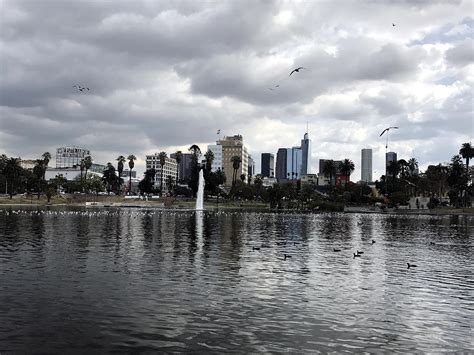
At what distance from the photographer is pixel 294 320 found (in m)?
20.4

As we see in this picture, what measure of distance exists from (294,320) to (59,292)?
39.4ft

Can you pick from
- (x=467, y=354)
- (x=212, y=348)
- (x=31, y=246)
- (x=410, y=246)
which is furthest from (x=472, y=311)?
(x=31, y=246)

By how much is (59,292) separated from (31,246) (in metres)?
21.8

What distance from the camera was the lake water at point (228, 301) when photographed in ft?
57.2

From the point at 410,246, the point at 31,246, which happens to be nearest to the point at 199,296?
the point at 31,246

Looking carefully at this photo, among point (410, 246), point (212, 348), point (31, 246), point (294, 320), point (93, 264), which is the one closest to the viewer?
point (212, 348)

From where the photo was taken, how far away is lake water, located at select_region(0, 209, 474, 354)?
57.2 ft

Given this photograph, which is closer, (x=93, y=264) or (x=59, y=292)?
(x=59, y=292)

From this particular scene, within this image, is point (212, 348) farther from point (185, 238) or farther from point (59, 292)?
point (185, 238)

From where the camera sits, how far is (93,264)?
33.7 metres

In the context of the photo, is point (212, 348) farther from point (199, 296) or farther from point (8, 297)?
point (8, 297)

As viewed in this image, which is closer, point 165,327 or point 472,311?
point 165,327

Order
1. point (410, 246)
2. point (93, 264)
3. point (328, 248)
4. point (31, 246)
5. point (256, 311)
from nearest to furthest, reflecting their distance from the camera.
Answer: point (256, 311)
point (93, 264)
point (31, 246)
point (328, 248)
point (410, 246)

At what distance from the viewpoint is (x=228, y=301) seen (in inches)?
925
